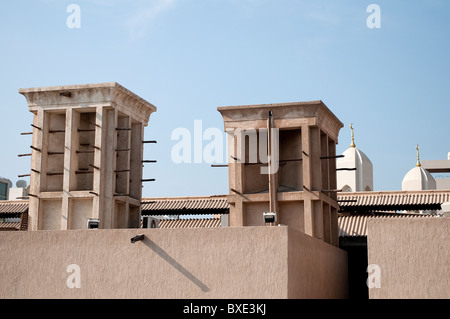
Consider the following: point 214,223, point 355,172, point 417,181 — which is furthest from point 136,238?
point 417,181

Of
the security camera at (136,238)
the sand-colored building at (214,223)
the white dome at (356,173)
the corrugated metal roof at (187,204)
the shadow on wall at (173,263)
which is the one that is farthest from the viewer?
the white dome at (356,173)

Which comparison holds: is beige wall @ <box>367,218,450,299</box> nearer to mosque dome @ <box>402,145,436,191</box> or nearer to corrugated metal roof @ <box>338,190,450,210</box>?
corrugated metal roof @ <box>338,190,450,210</box>

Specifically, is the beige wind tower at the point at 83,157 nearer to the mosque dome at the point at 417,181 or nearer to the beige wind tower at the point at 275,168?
the beige wind tower at the point at 275,168

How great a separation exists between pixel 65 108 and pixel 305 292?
27.3ft

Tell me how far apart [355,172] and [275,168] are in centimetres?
1894

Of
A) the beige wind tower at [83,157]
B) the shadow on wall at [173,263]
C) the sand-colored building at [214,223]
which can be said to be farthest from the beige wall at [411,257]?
the beige wind tower at [83,157]

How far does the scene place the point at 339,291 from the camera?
1853cm

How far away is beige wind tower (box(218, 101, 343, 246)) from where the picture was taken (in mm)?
18797

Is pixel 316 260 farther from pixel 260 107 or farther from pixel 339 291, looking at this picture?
pixel 260 107

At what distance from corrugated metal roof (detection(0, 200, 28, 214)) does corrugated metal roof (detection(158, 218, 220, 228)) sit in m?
6.15

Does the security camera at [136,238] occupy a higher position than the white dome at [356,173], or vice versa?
the white dome at [356,173]

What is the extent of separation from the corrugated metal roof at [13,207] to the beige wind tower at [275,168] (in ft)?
41.3

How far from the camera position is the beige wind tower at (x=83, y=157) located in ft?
61.4

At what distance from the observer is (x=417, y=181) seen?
3912 cm
